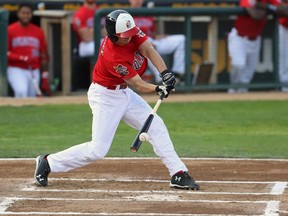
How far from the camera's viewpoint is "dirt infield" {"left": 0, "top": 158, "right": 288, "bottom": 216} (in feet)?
23.0

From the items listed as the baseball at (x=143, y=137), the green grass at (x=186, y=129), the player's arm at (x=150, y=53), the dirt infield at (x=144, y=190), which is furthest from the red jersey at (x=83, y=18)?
the baseball at (x=143, y=137)

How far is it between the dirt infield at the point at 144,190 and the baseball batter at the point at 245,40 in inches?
232

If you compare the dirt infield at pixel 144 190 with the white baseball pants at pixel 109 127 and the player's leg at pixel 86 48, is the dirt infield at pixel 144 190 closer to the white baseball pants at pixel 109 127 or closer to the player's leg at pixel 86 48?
the white baseball pants at pixel 109 127

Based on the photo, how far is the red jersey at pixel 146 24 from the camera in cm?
1517

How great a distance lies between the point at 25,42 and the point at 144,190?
772 centimetres

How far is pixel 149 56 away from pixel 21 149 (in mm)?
3280

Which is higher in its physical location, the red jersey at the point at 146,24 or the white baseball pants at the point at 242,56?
the red jersey at the point at 146,24

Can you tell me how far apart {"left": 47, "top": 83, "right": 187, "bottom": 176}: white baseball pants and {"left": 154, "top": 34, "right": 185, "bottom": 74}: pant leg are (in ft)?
23.8

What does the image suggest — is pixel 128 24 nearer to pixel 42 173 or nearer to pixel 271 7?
pixel 42 173

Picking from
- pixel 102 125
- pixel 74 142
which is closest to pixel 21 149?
pixel 74 142

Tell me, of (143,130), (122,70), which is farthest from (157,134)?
(122,70)

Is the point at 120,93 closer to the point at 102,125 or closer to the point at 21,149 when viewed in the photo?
the point at 102,125

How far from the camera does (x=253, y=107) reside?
14352 mm

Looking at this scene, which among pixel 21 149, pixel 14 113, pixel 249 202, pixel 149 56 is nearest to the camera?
pixel 249 202
